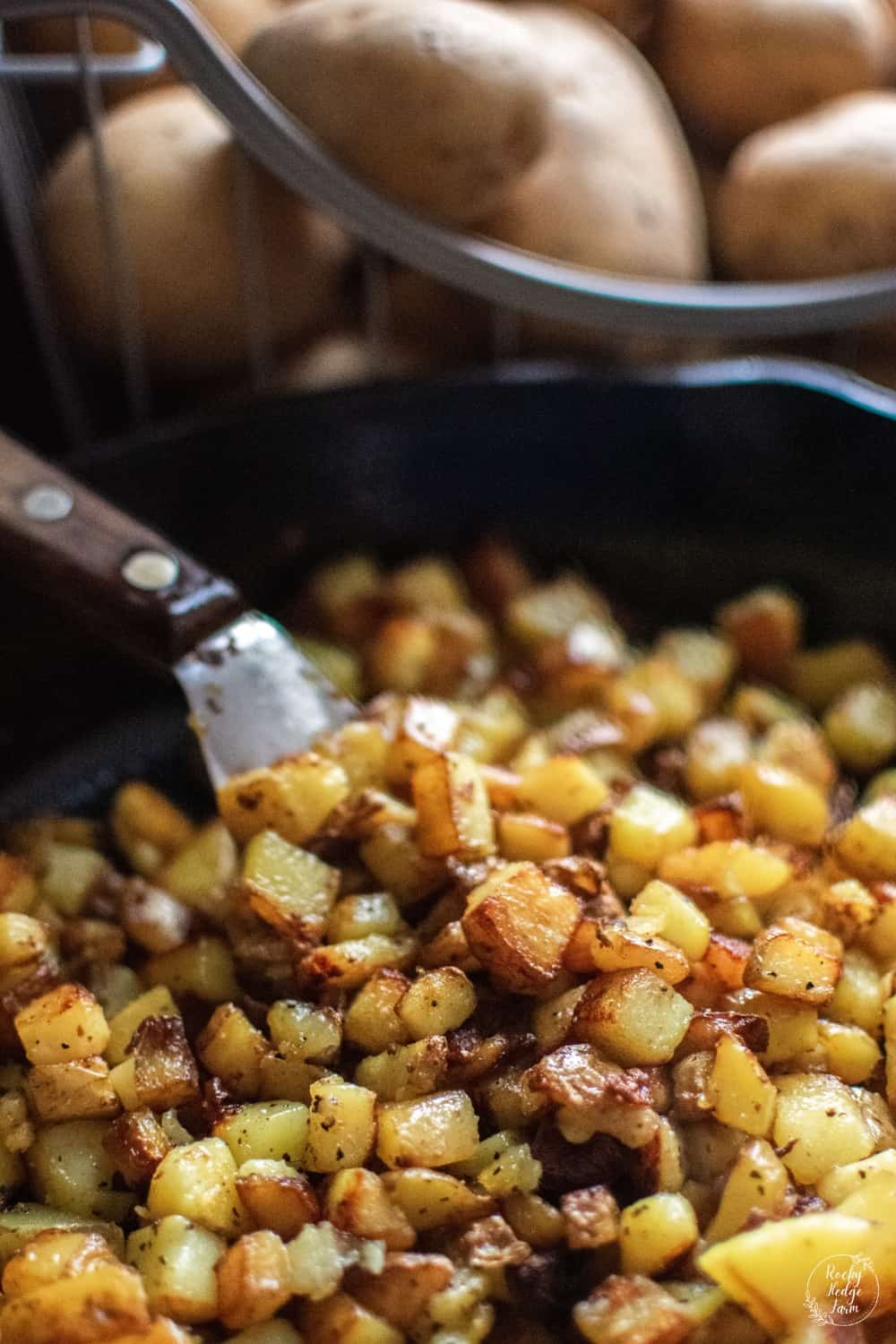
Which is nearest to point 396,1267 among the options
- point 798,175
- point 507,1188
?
point 507,1188

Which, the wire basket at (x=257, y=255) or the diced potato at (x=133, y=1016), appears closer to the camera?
the diced potato at (x=133, y=1016)

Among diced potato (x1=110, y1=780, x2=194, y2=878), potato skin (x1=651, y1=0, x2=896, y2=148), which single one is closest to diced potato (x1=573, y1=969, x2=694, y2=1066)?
diced potato (x1=110, y1=780, x2=194, y2=878)

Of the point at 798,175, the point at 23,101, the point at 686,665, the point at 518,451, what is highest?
the point at 23,101

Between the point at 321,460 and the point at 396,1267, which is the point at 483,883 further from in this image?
the point at 321,460

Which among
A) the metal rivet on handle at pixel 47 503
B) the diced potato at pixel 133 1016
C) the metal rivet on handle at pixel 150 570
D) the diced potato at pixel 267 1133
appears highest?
the metal rivet on handle at pixel 47 503

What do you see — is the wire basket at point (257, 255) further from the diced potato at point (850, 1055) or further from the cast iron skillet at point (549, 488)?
the diced potato at point (850, 1055)

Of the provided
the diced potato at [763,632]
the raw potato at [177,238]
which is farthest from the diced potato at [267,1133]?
the raw potato at [177,238]
